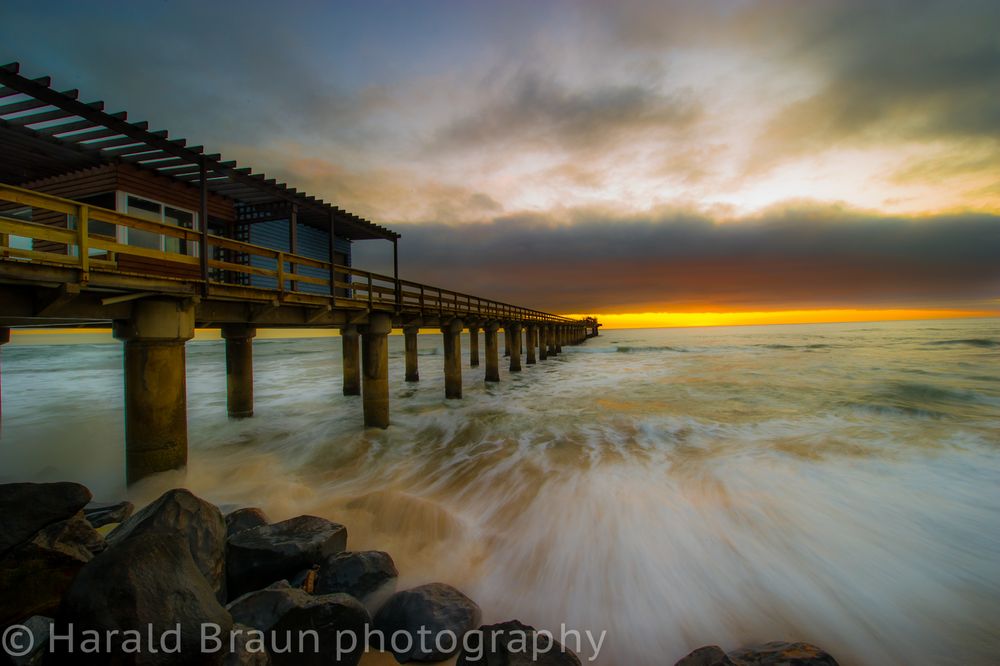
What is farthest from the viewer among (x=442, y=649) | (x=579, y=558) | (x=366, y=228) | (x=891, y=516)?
(x=366, y=228)

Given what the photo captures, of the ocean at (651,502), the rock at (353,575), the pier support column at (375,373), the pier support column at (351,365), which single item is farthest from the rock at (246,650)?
the pier support column at (351,365)

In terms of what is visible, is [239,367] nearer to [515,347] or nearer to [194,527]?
[194,527]

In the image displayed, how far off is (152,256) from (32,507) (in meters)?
3.69

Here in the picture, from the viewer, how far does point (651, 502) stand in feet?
25.1

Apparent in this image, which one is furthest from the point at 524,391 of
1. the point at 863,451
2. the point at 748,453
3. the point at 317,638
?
the point at 317,638

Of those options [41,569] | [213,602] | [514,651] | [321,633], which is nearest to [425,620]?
[321,633]

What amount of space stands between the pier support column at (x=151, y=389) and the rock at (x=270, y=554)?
2.91m

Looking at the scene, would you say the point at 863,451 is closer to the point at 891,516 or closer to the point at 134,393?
the point at 891,516

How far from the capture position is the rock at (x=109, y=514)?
521cm

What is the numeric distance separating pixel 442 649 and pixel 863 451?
12.9 metres

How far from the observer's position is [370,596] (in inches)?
167

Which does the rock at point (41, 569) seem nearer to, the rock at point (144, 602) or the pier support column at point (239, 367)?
the rock at point (144, 602)

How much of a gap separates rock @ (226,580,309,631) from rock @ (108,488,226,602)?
62cm

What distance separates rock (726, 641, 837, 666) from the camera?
323 cm
